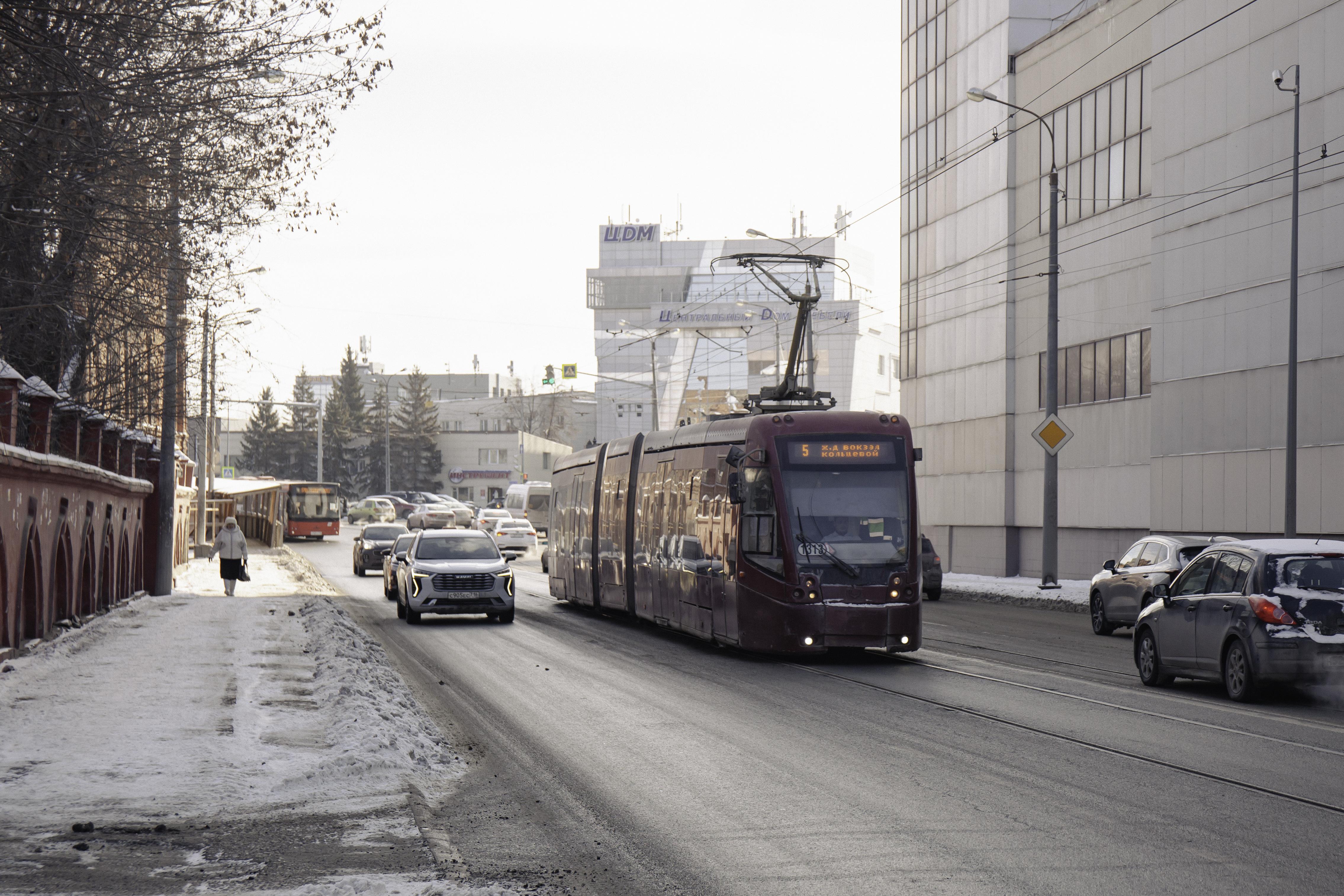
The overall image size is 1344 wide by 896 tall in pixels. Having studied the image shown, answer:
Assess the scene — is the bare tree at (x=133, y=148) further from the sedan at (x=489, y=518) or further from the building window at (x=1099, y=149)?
the sedan at (x=489, y=518)

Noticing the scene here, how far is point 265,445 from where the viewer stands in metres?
145

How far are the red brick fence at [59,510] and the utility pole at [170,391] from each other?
2.30ft

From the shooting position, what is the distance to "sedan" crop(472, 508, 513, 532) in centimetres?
6650

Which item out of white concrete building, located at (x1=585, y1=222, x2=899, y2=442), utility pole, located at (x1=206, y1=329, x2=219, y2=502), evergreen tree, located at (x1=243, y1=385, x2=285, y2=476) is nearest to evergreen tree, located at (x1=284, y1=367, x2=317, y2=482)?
evergreen tree, located at (x1=243, y1=385, x2=285, y2=476)

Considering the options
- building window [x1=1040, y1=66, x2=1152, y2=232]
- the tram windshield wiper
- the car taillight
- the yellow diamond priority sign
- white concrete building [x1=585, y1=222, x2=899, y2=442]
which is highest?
white concrete building [x1=585, y1=222, x2=899, y2=442]

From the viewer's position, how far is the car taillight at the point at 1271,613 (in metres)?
13.2

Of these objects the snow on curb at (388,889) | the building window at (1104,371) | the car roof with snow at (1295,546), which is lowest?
the snow on curb at (388,889)

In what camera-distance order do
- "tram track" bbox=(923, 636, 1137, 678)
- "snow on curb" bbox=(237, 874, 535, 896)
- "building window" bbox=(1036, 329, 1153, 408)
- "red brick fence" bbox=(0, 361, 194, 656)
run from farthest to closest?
"building window" bbox=(1036, 329, 1153, 408) → "tram track" bbox=(923, 636, 1137, 678) → "red brick fence" bbox=(0, 361, 194, 656) → "snow on curb" bbox=(237, 874, 535, 896)

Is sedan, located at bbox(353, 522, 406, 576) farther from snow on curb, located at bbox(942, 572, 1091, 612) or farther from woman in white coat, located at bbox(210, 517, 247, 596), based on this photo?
snow on curb, located at bbox(942, 572, 1091, 612)

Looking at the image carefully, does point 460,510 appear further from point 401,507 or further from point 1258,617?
point 1258,617

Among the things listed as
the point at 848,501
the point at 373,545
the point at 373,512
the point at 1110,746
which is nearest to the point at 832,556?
the point at 848,501

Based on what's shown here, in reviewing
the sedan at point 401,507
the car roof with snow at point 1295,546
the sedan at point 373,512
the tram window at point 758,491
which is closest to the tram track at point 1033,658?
the car roof with snow at point 1295,546

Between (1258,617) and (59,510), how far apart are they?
1534cm

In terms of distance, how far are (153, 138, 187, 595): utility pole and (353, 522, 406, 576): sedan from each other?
246 inches
